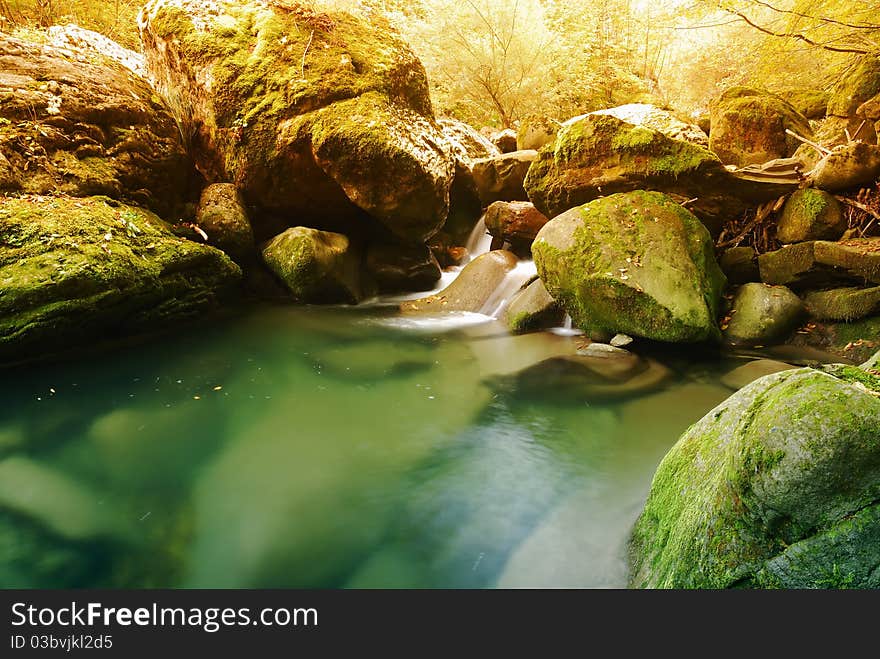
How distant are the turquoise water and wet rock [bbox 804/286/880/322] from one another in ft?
5.21

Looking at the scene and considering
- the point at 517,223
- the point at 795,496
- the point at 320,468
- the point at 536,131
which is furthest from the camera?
the point at 536,131

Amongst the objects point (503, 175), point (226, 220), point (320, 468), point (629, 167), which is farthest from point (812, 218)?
point (226, 220)

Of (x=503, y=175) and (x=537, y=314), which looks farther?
(x=503, y=175)

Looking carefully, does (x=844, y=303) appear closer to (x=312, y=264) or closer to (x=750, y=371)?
(x=750, y=371)

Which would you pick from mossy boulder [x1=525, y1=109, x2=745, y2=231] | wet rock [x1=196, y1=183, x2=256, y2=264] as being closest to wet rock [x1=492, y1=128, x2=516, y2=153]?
mossy boulder [x1=525, y1=109, x2=745, y2=231]

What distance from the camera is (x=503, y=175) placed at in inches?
434

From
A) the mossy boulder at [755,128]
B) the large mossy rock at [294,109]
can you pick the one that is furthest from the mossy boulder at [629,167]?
the mossy boulder at [755,128]

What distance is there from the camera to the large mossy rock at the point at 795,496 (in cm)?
139

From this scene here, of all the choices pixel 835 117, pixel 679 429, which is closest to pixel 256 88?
pixel 679 429

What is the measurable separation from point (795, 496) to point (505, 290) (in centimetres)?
718

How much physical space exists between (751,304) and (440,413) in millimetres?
4423

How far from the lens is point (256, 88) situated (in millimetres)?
7805

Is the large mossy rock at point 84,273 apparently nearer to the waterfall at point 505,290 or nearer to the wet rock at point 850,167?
the waterfall at point 505,290

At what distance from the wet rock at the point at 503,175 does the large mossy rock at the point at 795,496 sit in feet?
32.2
